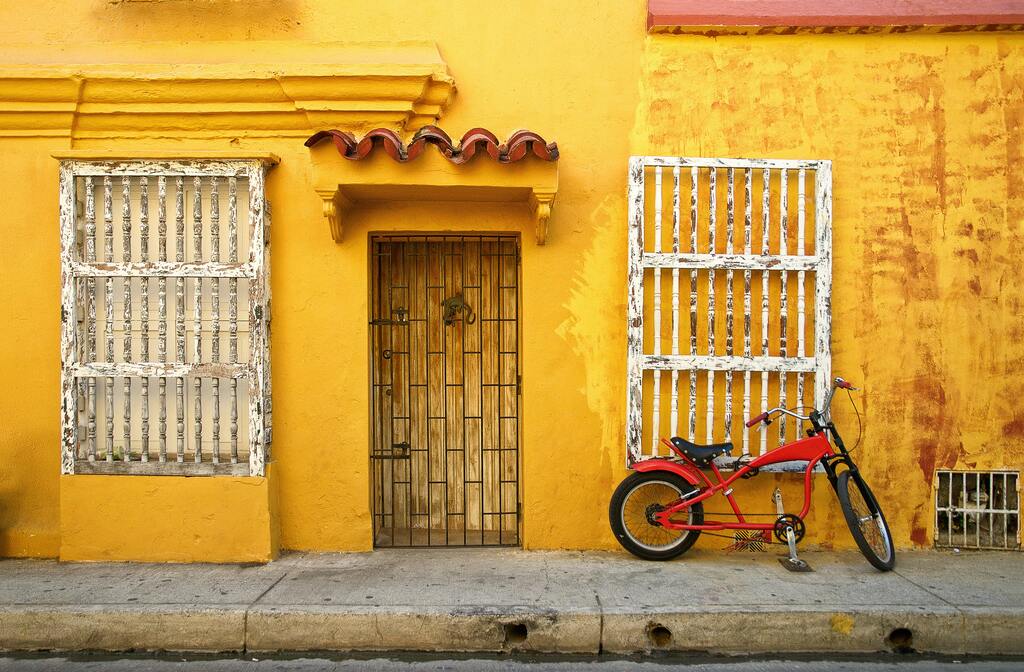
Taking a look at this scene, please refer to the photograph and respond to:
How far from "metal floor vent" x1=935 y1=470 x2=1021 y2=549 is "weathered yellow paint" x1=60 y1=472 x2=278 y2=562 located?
4.98 meters

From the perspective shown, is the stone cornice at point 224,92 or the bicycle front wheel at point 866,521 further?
the stone cornice at point 224,92

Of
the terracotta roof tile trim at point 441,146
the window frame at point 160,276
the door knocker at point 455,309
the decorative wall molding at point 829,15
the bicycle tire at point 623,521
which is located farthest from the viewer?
the door knocker at point 455,309

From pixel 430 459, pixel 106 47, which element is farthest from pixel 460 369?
pixel 106 47

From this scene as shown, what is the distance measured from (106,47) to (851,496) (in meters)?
6.37

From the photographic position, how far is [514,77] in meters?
5.63

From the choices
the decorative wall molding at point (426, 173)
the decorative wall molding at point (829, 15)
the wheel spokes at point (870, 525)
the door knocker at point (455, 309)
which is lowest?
the wheel spokes at point (870, 525)

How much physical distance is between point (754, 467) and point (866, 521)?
2.93 ft

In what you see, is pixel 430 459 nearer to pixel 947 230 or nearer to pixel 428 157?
pixel 428 157

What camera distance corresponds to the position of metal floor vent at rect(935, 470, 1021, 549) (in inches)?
222

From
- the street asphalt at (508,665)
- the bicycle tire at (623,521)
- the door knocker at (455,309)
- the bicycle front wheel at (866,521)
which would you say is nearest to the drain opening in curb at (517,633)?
the street asphalt at (508,665)

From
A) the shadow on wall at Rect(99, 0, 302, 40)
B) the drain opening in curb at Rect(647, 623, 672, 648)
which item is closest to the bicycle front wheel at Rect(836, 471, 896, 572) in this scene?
the drain opening in curb at Rect(647, 623, 672, 648)

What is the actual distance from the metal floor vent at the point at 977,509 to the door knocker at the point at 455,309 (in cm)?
375

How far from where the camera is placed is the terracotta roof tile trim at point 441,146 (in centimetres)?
488

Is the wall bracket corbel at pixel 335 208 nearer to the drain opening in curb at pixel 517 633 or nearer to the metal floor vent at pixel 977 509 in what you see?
the drain opening in curb at pixel 517 633
